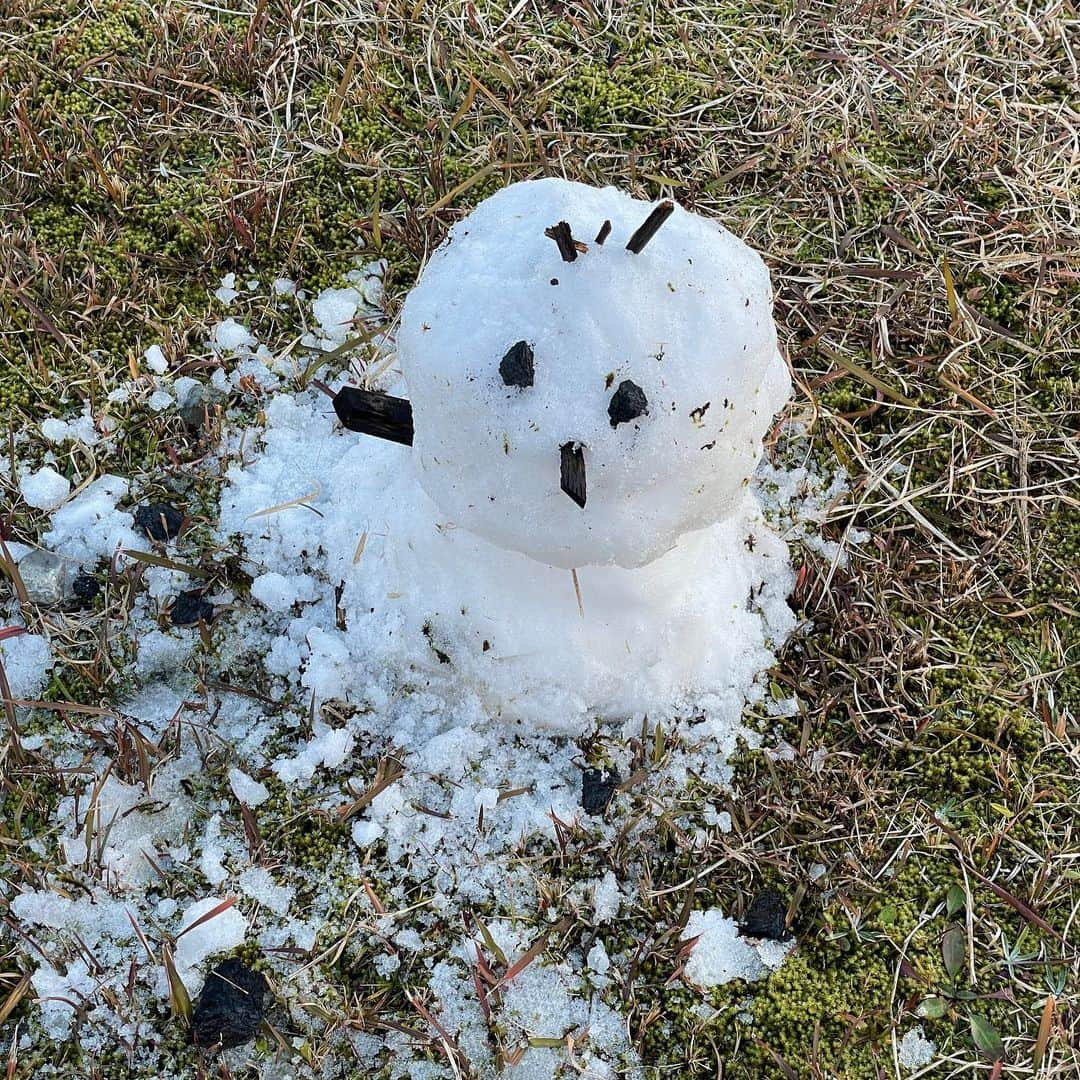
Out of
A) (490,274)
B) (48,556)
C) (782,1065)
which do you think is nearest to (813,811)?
(782,1065)

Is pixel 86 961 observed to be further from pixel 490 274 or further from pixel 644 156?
pixel 644 156

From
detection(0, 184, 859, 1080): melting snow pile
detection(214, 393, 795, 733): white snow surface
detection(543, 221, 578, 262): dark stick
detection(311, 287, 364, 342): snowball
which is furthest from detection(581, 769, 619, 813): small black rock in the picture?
detection(311, 287, 364, 342): snowball

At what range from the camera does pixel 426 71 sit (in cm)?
379

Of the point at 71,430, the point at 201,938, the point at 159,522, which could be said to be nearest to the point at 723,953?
the point at 201,938

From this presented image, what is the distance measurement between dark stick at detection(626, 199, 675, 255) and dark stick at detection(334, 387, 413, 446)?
2.24 ft

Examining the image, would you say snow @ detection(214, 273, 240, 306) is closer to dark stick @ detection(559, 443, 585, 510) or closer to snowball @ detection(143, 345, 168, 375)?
snowball @ detection(143, 345, 168, 375)

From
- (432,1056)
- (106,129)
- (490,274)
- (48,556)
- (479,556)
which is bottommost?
(432,1056)

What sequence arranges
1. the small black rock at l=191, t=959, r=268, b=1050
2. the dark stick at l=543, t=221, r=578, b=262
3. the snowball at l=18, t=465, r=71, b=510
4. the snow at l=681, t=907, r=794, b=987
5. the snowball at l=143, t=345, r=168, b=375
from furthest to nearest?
1. the snowball at l=143, t=345, r=168, b=375
2. the snowball at l=18, t=465, r=71, b=510
3. the snow at l=681, t=907, r=794, b=987
4. the small black rock at l=191, t=959, r=268, b=1050
5. the dark stick at l=543, t=221, r=578, b=262

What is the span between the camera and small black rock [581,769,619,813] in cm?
259

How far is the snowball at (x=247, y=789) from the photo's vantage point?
102 inches

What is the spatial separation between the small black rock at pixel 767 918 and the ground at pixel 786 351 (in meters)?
0.03

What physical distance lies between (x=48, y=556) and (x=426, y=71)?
215 centimetres

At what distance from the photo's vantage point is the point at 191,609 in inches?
111

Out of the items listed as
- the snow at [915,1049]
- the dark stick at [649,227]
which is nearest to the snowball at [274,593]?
the dark stick at [649,227]
